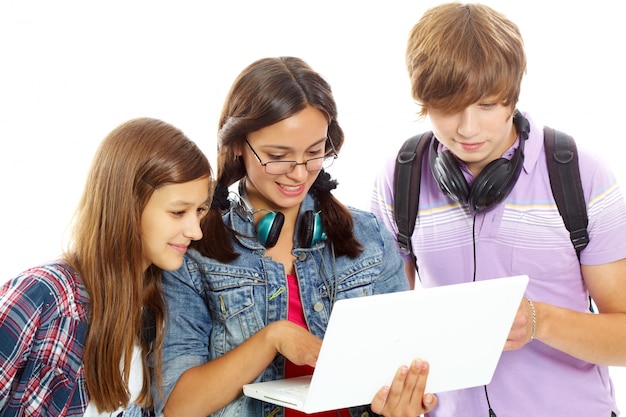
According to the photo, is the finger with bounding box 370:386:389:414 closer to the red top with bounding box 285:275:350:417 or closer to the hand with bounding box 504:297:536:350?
the red top with bounding box 285:275:350:417

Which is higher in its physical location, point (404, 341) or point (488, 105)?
point (488, 105)

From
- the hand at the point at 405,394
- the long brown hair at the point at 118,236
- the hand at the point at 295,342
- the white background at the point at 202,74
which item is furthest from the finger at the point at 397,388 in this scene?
the white background at the point at 202,74

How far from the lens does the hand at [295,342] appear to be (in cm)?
183

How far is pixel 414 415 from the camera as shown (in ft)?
6.16

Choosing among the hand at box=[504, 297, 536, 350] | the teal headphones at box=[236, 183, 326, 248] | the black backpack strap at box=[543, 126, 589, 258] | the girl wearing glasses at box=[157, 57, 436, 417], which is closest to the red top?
the girl wearing glasses at box=[157, 57, 436, 417]

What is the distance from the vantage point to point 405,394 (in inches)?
70.7

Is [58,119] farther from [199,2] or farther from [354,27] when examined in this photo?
[354,27]

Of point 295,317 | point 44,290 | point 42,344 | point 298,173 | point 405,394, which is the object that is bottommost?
point 405,394

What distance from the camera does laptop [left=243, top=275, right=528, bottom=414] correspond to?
5.24 feet

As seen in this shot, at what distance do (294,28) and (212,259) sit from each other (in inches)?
63.2

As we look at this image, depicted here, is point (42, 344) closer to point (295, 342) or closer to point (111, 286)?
point (111, 286)

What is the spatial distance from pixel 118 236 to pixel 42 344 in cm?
29

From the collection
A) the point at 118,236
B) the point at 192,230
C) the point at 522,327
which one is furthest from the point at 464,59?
the point at 118,236

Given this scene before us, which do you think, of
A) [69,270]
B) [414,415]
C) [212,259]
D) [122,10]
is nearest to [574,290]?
[414,415]
